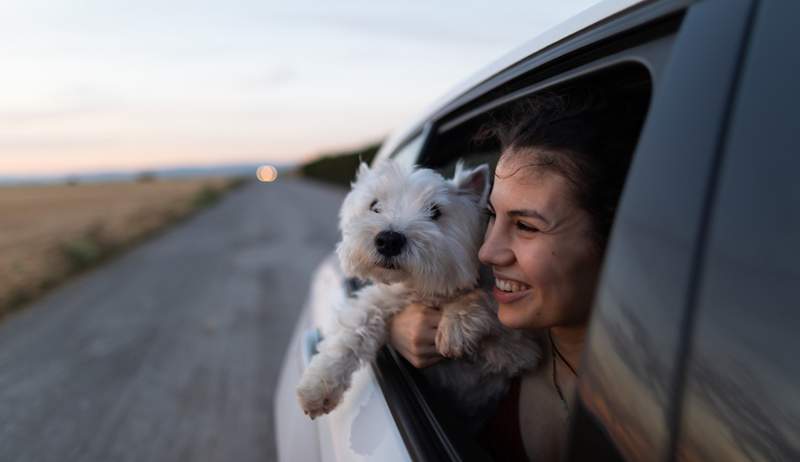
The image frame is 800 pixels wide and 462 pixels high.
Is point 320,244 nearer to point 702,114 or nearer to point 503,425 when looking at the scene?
point 503,425

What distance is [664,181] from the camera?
887 mm

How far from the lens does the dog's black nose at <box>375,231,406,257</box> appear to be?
1840 mm

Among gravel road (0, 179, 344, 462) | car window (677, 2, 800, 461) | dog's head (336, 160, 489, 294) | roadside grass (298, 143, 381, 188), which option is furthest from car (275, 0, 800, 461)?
roadside grass (298, 143, 381, 188)

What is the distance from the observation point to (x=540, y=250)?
1.49m

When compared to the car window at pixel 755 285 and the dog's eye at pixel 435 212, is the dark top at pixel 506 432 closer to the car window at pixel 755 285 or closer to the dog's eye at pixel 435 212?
the dog's eye at pixel 435 212

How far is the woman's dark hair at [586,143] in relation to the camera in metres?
1.49

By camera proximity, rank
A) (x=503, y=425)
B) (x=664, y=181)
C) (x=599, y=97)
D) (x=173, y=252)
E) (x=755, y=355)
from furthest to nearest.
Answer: (x=173, y=252), (x=503, y=425), (x=599, y=97), (x=664, y=181), (x=755, y=355)

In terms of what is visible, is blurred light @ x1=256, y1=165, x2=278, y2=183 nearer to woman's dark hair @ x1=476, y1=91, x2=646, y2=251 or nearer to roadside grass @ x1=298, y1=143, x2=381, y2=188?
roadside grass @ x1=298, y1=143, x2=381, y2=188

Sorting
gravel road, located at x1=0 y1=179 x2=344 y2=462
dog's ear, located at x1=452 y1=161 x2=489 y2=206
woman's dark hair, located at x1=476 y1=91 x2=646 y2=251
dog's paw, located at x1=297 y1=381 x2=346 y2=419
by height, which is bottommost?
gravel road, located at x1=0 y1=179 x2=344 y2=462

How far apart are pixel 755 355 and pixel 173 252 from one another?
513 inches

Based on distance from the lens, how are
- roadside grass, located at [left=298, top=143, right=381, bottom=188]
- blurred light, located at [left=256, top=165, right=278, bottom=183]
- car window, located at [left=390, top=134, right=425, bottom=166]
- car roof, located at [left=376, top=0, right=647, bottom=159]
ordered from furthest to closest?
roadside grass, located at [left=298, top=143, right=381, bottom=188]
blurred light, located at [left=256, top=165, right=278, bottom=183]
car window, located at [left=390, top=134, right=425, bottom=166]
car roof, located at [left=376, top=0, right=647, bottom=159]

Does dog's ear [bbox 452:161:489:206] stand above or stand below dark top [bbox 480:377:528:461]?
above

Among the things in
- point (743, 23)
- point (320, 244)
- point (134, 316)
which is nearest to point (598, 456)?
point (743, 23)

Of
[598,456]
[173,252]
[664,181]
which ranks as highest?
[664,181]
